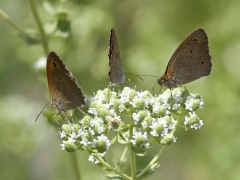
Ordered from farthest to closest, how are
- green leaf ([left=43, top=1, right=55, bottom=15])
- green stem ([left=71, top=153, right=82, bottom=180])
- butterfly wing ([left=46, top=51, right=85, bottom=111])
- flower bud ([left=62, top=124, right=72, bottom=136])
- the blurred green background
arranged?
1. the blurred green background
2. green leaf ([left=43, top=1, right=55, bottom=15])
3. green stem ([left=71, top=153, right=82, bottom=180])
4. butterfly wing ([left=46, top=51, right=85, bottom=111])
5. flower bud ([left=62, top=124, right=72, bottom=136])

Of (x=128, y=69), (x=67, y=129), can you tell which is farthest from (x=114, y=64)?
(x=128, y=69)

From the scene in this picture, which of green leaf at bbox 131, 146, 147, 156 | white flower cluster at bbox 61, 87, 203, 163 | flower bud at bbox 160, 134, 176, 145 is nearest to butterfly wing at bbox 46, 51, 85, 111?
white flower cluster at bbox 61, 87, 203, 163

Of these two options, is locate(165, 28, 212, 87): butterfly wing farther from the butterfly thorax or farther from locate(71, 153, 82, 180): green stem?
locate(71, 153, 82, 180): green stem

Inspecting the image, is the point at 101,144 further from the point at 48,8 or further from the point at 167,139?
the point at 48,8

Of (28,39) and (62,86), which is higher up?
(28,39)

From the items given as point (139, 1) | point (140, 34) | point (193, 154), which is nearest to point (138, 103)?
point (193, 154)

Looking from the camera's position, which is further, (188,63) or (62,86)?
(188,63)

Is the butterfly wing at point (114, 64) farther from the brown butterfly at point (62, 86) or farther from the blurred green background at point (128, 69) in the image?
the blurred green background at point (128, 69)

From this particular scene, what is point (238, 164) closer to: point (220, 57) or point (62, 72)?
point (220, 57)
